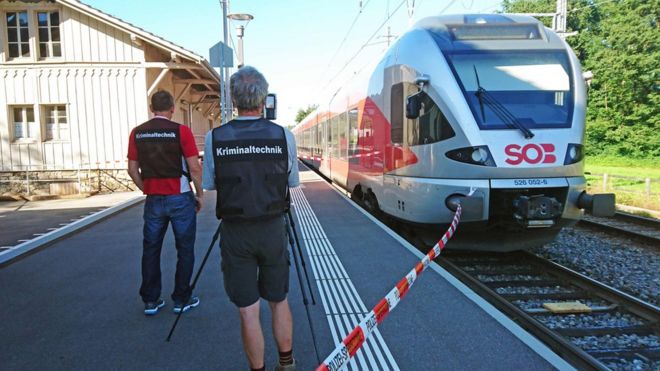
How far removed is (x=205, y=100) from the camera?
2359 centimetres

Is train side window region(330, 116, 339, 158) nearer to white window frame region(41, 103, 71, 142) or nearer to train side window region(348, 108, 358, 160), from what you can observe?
train side window region(348, 108, 358, 160)

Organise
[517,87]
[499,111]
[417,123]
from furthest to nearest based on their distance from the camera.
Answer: [417,123]
[517,87]
[499,111]

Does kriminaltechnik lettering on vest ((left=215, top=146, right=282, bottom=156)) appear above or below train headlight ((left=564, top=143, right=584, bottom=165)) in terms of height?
above

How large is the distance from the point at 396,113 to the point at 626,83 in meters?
34.7

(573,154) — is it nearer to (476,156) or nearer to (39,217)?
(476,156)

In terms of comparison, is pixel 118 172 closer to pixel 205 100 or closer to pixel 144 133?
pixel 205 100

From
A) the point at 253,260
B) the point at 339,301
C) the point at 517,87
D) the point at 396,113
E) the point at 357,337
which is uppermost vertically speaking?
the point at 517,87

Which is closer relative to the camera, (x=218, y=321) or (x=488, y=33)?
(x=218, y=321)

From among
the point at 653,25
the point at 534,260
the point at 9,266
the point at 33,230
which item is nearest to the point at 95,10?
the point at 33,230

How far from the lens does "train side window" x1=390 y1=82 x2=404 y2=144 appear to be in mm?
6949

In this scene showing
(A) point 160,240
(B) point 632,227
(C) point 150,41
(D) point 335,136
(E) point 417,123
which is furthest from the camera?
(C) point 150,41

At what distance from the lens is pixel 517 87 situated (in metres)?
6.08

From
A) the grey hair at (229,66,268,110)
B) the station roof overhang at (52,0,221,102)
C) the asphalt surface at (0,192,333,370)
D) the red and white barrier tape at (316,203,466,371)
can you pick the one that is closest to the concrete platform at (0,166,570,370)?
the asphalt surface at (0,192,333,370)

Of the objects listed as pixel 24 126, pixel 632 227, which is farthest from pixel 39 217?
pixel 632 227
